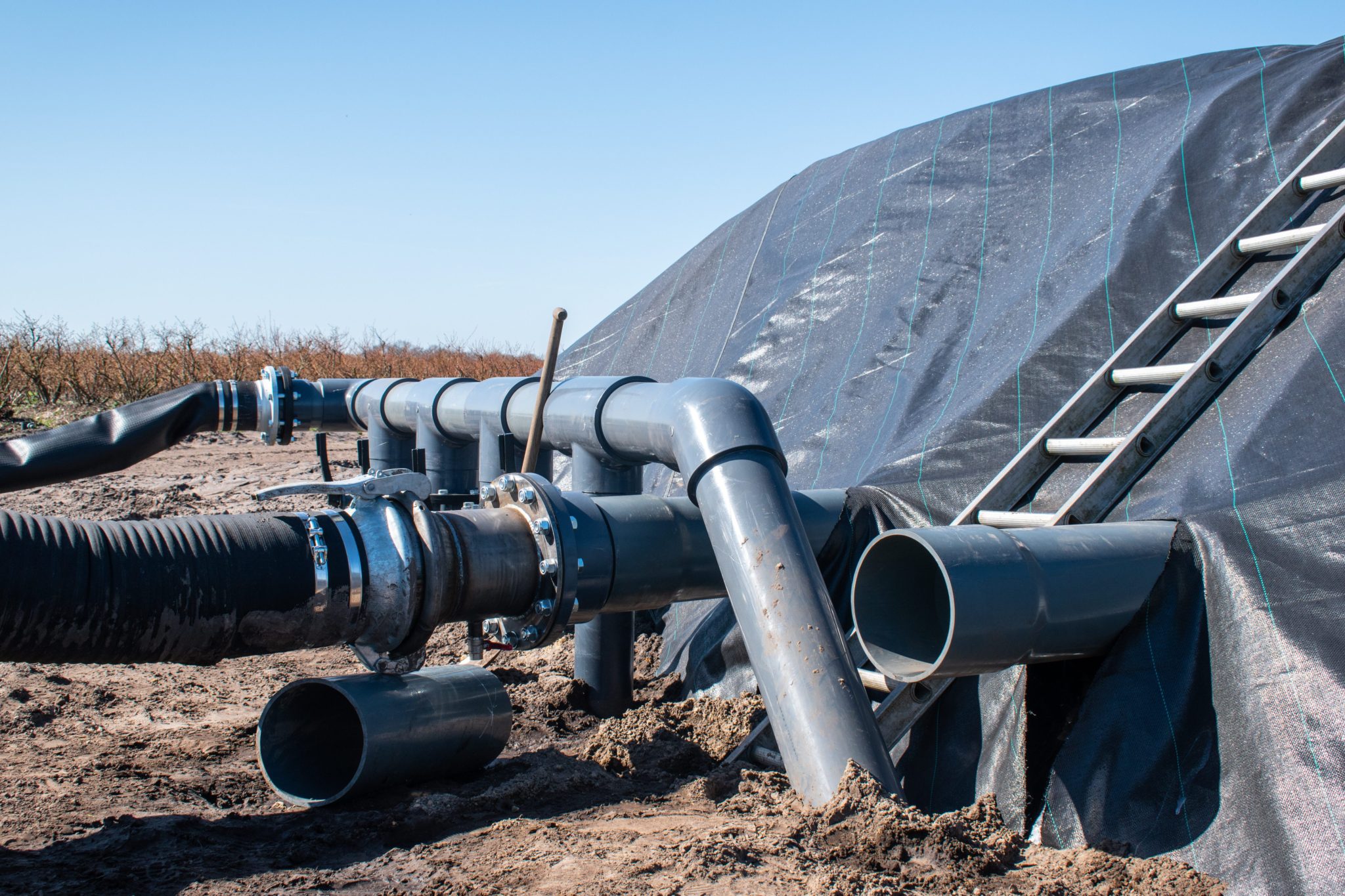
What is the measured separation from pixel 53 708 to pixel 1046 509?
12.5 feet

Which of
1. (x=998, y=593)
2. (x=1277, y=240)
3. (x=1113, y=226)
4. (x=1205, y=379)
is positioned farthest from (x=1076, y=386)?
(x=998, y=593)

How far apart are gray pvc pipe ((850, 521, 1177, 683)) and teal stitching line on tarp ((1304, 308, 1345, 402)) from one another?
72cm

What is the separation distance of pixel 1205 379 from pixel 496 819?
254 cm

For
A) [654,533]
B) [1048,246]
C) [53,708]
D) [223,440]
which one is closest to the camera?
[654,533]

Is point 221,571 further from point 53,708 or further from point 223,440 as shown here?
point 223,440

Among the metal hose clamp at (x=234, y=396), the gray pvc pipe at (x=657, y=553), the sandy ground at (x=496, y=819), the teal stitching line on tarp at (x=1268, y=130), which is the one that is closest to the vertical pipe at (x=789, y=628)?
the sandy ground at (x=496, y=819)

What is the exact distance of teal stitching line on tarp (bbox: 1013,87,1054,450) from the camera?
155 inches

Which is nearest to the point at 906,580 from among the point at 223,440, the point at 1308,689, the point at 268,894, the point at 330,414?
the point at 1308,689

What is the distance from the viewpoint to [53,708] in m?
4.02

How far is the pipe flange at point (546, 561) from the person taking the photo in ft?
9.68

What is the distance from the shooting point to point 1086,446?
3.22 metres

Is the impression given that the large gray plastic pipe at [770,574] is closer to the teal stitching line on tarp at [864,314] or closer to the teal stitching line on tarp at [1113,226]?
the teal stitching line on tarp at [864,314]

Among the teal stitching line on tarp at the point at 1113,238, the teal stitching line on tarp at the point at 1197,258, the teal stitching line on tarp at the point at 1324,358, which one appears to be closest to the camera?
the teal stitching line on tarp at the point at 1197,258

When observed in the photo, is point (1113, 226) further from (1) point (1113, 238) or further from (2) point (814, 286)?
(2) point (814, 286)
